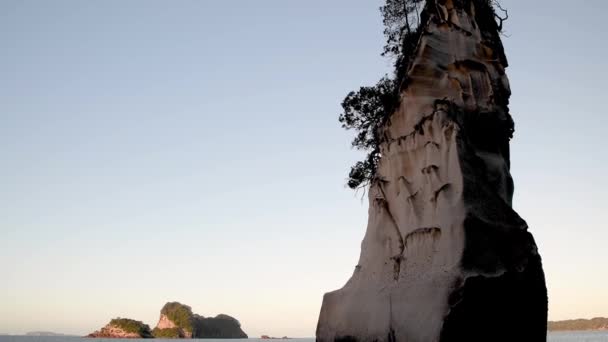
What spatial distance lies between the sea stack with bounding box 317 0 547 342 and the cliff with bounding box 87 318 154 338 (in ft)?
415

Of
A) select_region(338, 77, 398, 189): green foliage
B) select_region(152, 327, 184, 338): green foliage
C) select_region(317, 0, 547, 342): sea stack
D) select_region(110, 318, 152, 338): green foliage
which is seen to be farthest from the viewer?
select_region(110, 318, 152, 338): green foliage

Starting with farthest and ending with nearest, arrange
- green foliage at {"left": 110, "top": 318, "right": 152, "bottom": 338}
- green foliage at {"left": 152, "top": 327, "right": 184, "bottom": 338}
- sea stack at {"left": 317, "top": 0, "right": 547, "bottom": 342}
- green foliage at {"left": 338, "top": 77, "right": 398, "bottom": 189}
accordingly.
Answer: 1. green foliage at {"left": 110, "top": 318, "right": 152, "bottom": 338}
2. green foliage at {"left": 152, "top": 327, "right": 184, "bottom": 338}
3. green foliage at {"left": 338, "top": 77, "right": 398, "bottom": 189}
4. sea stack at {"left": 317, "top": 0, "right": 547, "bottom": 342}

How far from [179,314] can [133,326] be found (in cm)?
1450

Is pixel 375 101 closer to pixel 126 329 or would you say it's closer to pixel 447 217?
pixel 447 217

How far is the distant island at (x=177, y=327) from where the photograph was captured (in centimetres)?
12719

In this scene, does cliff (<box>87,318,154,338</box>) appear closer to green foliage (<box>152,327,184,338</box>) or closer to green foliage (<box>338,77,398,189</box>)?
green foliage (<box>152,327,184,338</box>)

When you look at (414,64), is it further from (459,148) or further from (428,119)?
(459,148)

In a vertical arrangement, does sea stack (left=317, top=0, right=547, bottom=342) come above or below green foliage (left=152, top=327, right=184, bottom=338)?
above

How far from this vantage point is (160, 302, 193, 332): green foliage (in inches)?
5007

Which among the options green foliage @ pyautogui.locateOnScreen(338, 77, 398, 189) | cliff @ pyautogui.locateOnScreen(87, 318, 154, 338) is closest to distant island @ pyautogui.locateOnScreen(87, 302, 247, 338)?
cliff @ pyautogui.locateOnScreen(87, 318, 154, 338)

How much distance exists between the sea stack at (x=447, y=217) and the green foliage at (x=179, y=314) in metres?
115

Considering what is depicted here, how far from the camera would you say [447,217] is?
13.4m

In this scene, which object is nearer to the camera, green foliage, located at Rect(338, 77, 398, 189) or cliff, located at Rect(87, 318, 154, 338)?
green foliage, located at Rect(338, 77, 398, 189)

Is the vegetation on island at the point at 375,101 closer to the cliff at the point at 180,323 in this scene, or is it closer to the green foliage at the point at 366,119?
the green foliage at the point at 366,119
